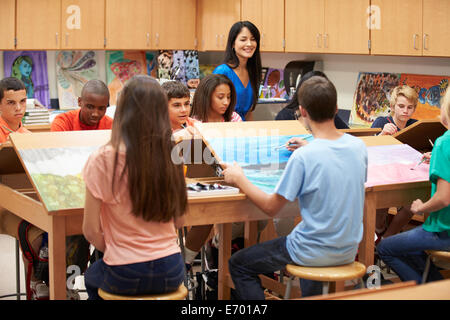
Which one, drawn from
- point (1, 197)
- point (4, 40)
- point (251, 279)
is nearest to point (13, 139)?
point (1, 197)

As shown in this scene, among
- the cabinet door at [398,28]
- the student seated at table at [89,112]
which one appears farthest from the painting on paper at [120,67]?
the student seated at table at [89,112]

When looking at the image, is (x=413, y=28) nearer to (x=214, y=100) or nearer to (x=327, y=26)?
(x=327, y=26)

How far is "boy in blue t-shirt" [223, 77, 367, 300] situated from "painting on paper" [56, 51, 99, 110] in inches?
166

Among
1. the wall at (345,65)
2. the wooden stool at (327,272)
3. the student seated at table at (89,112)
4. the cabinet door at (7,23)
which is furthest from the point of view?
the cabinet door at (7,23)

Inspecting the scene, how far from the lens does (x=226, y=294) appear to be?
10.5ft

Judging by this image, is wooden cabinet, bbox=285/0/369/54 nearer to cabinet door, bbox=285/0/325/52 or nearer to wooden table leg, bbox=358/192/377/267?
cabinet door, bbox=285/0/325/52

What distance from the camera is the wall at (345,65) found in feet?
16.4

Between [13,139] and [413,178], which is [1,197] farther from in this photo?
[413,178]

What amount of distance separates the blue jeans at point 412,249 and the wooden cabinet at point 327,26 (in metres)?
2.51

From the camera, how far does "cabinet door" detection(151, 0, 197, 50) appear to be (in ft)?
20.2

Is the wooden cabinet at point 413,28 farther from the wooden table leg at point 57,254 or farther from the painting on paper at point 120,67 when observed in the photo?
the wooden table leg at point 57,254

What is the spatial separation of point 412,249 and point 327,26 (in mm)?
2970

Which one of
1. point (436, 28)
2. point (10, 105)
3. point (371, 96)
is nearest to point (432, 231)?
point (436, 28)

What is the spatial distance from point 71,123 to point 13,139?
0.75 meters
